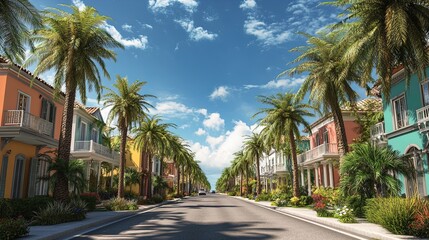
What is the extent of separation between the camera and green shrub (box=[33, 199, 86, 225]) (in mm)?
14242

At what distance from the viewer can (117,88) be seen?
2917cm

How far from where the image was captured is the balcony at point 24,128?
60.4 feet

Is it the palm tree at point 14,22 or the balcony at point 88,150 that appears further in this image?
the balcony at point 88,150

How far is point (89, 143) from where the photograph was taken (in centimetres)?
3144

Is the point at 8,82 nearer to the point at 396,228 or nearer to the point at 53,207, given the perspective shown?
the point at 53,207

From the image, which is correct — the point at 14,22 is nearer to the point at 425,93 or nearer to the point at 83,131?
the point at 425,93

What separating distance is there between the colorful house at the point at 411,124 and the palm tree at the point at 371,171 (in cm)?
173

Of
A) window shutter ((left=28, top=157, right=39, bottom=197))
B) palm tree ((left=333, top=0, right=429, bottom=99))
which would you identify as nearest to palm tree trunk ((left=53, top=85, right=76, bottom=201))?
window shutter ((left=28, top=157, right=39, bottom=197))

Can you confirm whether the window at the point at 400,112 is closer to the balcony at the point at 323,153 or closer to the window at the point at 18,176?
the balcony at the point at 323,153

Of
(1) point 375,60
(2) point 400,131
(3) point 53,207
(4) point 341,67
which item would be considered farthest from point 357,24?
(3) point 53,207

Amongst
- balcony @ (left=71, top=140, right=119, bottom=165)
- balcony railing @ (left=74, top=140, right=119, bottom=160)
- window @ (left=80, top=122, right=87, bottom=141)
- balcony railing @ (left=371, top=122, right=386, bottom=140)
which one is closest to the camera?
balcony railing @ (left=371, top=122, right=386, bottom=140)

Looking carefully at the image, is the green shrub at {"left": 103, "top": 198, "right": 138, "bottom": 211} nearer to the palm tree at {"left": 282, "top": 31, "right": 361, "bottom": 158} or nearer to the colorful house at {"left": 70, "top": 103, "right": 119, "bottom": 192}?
the colorful house at {"left": 70, "top": 103, "right": 119, "bottom": 192}

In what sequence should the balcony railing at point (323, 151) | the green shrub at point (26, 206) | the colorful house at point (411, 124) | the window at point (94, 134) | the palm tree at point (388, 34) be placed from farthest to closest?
the window at point (94, 134) → the balcony railing at point (323, 151) → the colorful house at point (411, 124) → the green shrub at point (26, 206) → the palm tree at point (388, 34)

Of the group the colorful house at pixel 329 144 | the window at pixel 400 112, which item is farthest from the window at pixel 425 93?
the colorful house at pixel 329 144
